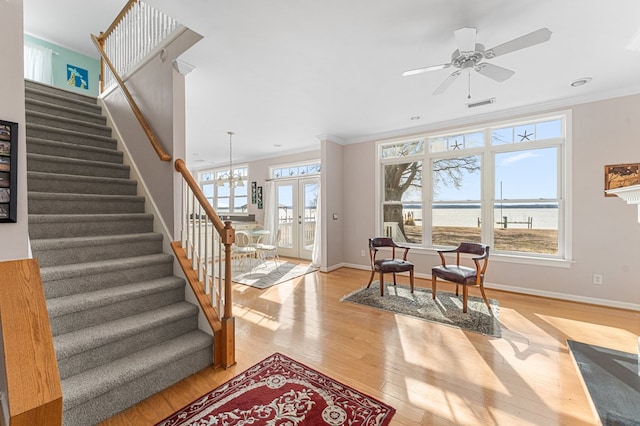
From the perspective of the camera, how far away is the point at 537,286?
3.75 meters

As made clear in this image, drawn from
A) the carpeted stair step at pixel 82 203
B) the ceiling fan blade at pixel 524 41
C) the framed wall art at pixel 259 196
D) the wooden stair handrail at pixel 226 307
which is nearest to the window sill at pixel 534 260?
the ceiling fan blade at pixel 524 41

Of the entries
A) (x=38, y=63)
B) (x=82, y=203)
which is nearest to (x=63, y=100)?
(x=82, y=203)

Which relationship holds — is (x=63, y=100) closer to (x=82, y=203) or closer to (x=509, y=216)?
Answer: (x=82, y=203)

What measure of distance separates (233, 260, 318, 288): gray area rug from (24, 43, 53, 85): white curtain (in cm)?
480

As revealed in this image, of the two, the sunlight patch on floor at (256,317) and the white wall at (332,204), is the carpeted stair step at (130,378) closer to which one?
the sunlight patch on floor at (256,317)

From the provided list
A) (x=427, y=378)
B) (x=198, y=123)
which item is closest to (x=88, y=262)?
(x=427, y=378)

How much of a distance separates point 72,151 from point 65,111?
81 centimetres

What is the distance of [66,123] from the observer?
10.6ft

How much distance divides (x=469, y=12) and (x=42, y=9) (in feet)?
19.4

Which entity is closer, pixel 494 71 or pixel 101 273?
pixel 101 273

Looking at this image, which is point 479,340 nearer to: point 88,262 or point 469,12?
point 469,12

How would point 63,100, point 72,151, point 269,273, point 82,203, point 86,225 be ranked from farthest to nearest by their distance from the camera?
point 269,273 < point 63,100 < point 72,151 < point 82,203 < point 86,225

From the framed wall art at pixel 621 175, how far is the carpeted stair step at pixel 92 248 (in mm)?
5288

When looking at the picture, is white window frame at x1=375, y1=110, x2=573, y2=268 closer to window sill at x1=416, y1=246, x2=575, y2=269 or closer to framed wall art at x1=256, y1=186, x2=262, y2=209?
window sill at x1=416, y1=246, x2=575, y2=269
